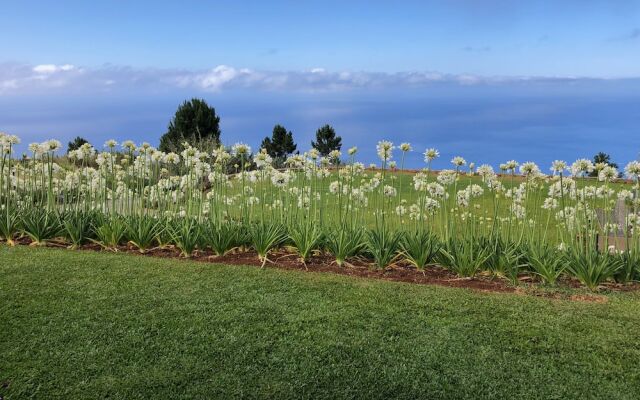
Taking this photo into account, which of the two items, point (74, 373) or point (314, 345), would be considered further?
point (314, 345)

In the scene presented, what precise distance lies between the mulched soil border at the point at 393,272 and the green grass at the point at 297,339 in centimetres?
25

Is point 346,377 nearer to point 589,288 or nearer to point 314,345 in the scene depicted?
point 314,345

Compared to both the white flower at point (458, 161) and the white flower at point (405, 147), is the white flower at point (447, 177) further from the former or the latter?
the white flower at point (405, 147)

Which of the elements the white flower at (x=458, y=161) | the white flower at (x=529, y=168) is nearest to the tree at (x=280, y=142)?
the white flower at (x=458, y=161)

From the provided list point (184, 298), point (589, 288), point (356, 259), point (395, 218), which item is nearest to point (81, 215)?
point (184, 298)

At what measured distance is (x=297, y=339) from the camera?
3957mm

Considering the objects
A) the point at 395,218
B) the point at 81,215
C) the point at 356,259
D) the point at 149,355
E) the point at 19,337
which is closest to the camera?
the point at 149,355

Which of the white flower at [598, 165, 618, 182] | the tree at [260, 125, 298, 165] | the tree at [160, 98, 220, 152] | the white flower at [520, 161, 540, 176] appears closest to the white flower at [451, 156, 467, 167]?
the white flower at [520, 161, 540, 176]

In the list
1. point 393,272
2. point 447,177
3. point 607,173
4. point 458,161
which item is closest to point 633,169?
point 607,173

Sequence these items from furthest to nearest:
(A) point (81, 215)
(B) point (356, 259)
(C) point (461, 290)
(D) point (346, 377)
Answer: (A) point (81, 215)
(B) point (356, 259)
(C) point (461, 290)
(D) point (346, 377)

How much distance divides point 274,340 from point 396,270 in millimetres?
2145

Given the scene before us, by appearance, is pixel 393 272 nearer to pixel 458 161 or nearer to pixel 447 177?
pixel 447 177

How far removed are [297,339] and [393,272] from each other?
1964 millimetres

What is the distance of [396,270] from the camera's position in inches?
227
